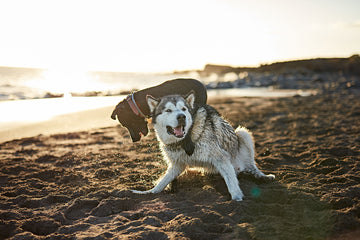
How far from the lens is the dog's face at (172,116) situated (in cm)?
400

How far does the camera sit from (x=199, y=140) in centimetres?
418

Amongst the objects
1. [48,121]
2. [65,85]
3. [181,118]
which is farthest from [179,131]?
A: [65,85]

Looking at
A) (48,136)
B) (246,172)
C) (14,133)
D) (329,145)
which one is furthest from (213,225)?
A: (14,133)

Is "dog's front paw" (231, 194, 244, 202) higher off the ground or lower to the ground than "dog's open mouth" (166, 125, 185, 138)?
lower

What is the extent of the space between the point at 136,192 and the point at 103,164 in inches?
71.1

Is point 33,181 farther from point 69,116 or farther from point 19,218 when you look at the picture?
point 69,116

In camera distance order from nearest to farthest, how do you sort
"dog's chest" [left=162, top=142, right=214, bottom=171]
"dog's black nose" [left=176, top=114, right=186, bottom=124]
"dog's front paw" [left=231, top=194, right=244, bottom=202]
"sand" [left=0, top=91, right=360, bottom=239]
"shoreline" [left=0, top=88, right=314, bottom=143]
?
"sand" [left=0, top=91, right=360, bottom=239]
"dog's front paw" [left=231, top=194, right=244, bottom=202]
"dog's black nose" [left=176, top=114, right=186, bottom=124]
"dog's chest" [left=162, top=142, right=214, bottom=171]
"shoreline" [left=0, top=88, right=314, bottom=143]

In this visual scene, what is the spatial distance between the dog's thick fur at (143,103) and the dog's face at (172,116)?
0.35 m

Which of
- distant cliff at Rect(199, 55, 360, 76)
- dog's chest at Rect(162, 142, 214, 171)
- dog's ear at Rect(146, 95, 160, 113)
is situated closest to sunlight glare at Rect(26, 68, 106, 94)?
dog's ear at Rect(146, 95, 160, 113)

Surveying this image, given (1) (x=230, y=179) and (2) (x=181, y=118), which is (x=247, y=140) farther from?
(2) (x=181, y=118)

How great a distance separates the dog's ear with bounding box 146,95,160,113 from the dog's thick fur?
0.29 metres

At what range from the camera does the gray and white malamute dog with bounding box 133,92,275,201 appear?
4.05 meters

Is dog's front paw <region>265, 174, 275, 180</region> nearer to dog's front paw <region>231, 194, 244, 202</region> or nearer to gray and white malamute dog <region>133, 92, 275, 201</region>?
gray and white malamute dog <region>133, 92, 275, 201</region>

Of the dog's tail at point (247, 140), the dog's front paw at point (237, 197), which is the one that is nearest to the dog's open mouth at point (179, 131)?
the dog's front paw at point (237, 197)
